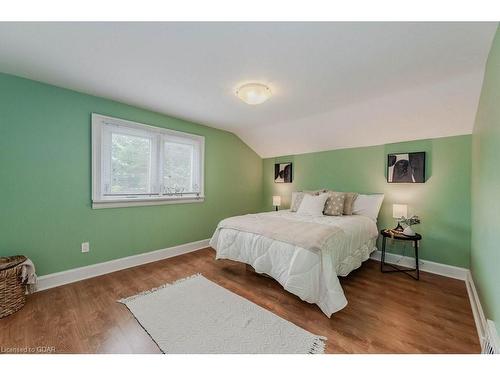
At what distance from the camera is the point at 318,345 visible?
4.72ft

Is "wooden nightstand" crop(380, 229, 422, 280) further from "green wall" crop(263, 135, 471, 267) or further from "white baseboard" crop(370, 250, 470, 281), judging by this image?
"green wall" crop(263, 135, 471, 267)

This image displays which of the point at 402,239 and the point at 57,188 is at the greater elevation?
the point at 57,188

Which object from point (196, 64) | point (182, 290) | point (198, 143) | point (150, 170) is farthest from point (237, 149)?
point (182, 290)

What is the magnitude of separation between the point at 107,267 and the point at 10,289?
0.91 m

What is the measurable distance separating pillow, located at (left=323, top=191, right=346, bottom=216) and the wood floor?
2.94 feet

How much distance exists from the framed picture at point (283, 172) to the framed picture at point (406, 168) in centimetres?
176

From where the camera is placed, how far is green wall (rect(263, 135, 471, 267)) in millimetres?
2604

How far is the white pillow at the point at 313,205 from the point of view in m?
3.19

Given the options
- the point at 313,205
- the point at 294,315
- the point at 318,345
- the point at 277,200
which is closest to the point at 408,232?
the point at 313,205

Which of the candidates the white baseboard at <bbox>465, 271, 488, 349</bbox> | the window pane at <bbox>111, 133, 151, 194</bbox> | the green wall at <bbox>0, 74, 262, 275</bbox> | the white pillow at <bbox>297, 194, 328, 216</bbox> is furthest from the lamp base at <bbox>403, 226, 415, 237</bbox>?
the window pane at <bbox>111, 133, 151, 194</bbox>

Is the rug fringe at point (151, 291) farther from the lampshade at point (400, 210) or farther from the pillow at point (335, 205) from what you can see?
the lampshade at point (400, 210)

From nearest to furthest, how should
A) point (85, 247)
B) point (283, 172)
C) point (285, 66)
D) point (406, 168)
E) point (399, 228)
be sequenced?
point (285, 66) < point (85, 247) < point (399, 228) < point (406, 168) < point (283, 172)

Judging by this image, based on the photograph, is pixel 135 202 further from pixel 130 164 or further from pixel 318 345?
pixel 318 345

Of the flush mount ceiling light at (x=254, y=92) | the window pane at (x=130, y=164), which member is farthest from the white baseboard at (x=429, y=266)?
the window pane at (x=130, y=164)
